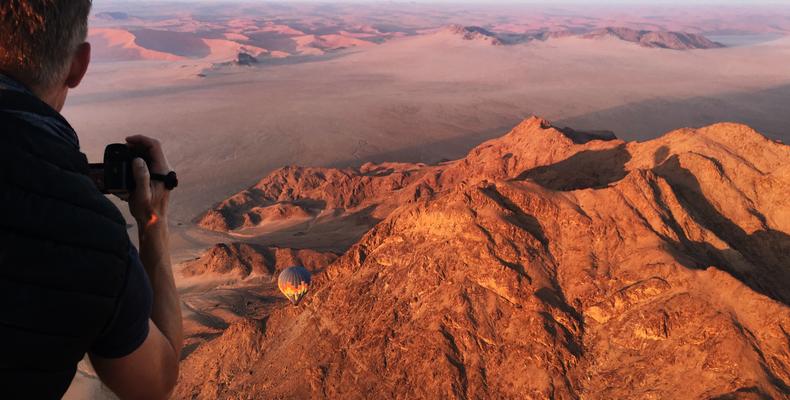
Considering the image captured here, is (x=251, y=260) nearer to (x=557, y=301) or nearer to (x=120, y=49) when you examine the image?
(x=557, y=301)

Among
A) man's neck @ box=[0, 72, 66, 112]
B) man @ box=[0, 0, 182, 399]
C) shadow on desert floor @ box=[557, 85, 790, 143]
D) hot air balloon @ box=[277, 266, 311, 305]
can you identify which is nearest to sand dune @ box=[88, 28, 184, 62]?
shadow on desert floor @ box=[557, 85, 790, 143]

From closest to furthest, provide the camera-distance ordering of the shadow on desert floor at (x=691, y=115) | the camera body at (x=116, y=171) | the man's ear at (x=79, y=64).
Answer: the man's ear at (x=79, y=64) < the camera body at (x=116, y=171) < the shadow on desert floor at (x=691, y=115)

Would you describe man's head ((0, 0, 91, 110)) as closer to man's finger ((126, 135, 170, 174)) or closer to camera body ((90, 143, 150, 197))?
camera body ((90, 143, 150, 197))

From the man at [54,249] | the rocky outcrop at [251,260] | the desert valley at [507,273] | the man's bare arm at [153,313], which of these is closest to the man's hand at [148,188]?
the man's bare arm at [153,313]

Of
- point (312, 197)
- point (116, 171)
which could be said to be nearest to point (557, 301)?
point (116, 171)

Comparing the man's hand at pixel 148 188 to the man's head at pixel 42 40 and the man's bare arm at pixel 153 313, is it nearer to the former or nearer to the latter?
the man's bare arm at pixel 153 313

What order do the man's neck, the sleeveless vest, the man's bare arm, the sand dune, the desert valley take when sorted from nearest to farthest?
the sleeveless vest < the man's neck < the man's bare arm < the desert valley < the sand dune

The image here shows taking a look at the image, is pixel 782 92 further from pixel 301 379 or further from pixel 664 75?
pixel 301 379
